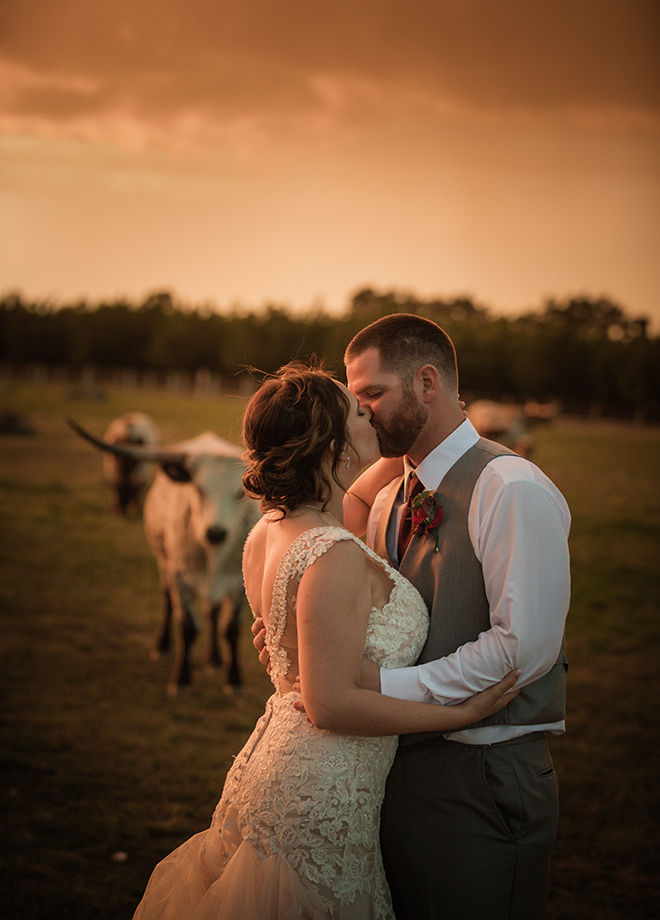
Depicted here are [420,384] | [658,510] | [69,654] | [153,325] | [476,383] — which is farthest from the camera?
[153,325]

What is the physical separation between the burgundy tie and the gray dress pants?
2.19 feet

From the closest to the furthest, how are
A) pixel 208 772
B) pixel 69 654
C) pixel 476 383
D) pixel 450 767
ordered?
pixel 450 767, pixel 208 772, pixel 69 654, pixel 476 383

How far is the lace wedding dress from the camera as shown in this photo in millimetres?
2186

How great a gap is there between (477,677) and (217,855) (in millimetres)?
1055

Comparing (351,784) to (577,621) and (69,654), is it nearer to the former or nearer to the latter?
(69,654)

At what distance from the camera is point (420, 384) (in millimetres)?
2633

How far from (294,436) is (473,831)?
1.31m

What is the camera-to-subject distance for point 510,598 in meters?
2.17

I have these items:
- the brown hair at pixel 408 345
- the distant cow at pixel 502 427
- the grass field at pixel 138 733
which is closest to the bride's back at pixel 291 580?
the grass field at pixel 138 733

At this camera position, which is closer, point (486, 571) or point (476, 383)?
point (486, 571)

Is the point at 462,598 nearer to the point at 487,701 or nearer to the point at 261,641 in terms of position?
the point at 487,701

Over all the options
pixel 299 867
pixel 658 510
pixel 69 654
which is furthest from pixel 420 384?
pixel 658 510

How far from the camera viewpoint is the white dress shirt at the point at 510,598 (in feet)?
7.11

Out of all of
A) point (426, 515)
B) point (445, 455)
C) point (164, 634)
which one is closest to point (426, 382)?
point (445, 455)
